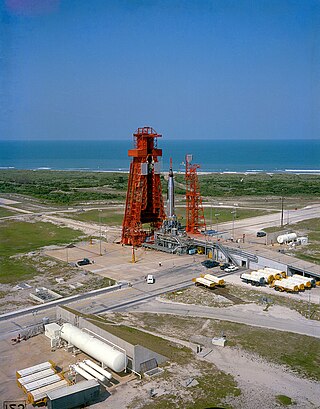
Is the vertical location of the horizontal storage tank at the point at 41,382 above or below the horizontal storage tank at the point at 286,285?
below

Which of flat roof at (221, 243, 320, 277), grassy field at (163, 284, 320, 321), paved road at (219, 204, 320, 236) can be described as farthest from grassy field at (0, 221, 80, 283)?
paved road at (219, 204, 320, 236)

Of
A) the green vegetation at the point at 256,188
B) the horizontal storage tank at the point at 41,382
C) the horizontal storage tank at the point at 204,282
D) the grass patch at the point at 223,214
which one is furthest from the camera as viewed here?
the green vegetation at the point at 256,188

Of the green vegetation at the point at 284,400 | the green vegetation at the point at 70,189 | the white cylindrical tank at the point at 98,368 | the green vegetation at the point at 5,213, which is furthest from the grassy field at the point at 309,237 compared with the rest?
the green vegetation at the point at 5,213

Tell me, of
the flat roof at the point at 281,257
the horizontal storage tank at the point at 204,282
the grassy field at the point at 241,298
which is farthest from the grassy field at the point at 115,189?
the grassy field at the point at 241,298

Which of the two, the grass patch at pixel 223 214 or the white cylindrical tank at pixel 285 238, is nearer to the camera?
the white cylindrical tank at pixel 285 238

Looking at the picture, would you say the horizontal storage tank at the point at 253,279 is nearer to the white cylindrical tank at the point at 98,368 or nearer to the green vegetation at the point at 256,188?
the white cylindrical tank at the point at 98,368

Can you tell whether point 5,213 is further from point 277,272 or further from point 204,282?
point 277,272

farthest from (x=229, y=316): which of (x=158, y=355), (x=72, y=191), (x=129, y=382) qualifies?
(x=72, y=191)

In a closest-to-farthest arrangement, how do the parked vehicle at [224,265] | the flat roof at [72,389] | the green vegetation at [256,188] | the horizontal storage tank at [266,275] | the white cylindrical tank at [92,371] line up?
the flat roof at [72,389] → the white cylindrical tank at [92,371] → the horizontal storage tank at [266,275] → the parked vehicle at [224,265] → the green vegetation at [256,188]

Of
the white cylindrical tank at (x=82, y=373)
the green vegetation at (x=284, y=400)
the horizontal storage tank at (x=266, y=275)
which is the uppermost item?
the horizontal storage tank at (x=266, y=275)
